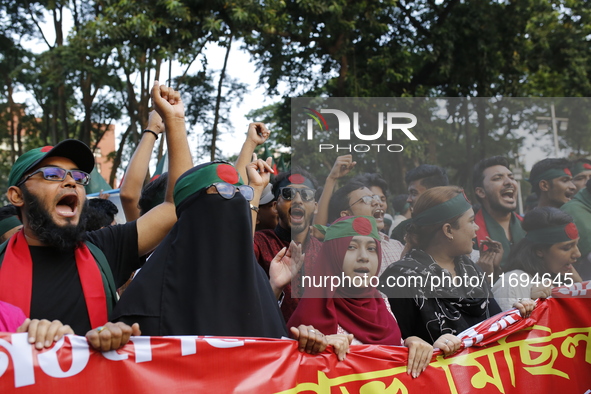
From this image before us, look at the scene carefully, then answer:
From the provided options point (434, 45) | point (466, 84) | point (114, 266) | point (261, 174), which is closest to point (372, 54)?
point (434, 45)

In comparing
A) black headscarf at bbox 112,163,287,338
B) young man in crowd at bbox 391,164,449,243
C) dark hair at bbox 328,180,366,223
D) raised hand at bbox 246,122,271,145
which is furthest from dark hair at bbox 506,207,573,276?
raised hand at bbox 246,122,271,145

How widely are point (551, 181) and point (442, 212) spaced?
51 centimetres

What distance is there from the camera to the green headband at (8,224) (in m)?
3.41

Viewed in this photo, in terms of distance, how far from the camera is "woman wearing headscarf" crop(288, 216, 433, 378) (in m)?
2.69

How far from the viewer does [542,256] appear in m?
2.79

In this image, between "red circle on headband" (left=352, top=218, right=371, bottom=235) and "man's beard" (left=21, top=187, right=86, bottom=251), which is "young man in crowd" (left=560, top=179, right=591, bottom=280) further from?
"man's beard" (left=21, top=187, right=86, bottom=251)

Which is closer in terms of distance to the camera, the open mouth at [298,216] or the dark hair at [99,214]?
the open mouth at [298,216]

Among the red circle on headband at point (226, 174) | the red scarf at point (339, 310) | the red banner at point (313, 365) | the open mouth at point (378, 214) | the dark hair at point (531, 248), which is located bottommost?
the red banner at point (313, 365)

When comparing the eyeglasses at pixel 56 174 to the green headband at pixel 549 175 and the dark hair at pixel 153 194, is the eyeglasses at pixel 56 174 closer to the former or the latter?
the dark hair at pixel 153 194

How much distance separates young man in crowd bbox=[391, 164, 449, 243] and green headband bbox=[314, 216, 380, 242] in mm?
96

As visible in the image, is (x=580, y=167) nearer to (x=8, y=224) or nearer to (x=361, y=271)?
(x=361, y=271)

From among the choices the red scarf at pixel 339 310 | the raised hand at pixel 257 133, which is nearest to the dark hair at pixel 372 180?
the red scarf at pixel 339 310

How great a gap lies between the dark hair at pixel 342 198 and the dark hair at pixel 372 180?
0.02m

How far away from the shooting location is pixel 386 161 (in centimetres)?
269
